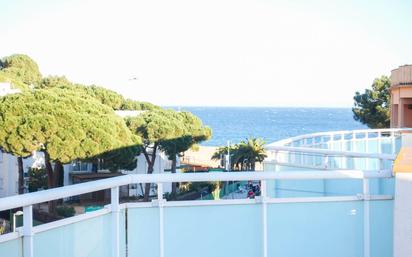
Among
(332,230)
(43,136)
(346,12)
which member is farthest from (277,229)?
(346,12)

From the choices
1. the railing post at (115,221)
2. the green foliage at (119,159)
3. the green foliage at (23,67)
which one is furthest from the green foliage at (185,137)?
the green foliage at (23,67)

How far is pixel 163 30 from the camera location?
5079 inches

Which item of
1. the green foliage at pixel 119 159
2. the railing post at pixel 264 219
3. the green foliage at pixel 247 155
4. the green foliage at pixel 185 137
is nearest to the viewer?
the railing post at pixel 264 219

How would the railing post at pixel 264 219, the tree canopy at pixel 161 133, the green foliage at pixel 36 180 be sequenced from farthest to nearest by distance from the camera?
the tree canopy at pixel 161 133, the green foliage at pixel 36 180, the railing post at pixel 264 219

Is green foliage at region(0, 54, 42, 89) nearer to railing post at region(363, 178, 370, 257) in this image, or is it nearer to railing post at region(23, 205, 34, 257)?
railing post at region(363, 178, 370, 257)

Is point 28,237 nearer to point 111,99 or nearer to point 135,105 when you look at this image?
point 111,99

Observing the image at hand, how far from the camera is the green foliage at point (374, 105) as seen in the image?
36469 mm

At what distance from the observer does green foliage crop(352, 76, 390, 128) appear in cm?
3647

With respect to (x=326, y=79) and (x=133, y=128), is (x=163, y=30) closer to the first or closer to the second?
(x=326, y=79)

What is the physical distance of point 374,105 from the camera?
123 feet

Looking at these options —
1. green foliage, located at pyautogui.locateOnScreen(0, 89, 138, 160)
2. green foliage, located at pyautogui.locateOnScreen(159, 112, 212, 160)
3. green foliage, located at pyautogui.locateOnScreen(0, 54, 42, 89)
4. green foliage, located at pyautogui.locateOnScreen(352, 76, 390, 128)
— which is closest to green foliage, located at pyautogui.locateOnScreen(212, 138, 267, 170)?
green foliage, located at pyautogui.locateOnScreen(159, 112, 212, 160)

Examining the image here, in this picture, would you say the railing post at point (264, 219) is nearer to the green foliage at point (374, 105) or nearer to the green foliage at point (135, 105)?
the green foliage at point (374, 105)

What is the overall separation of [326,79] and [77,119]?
13268 centimetres

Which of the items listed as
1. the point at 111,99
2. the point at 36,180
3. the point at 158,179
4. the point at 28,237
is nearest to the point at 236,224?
the point at 158,179
